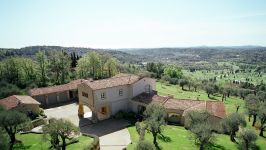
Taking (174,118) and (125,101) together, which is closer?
(174,118)

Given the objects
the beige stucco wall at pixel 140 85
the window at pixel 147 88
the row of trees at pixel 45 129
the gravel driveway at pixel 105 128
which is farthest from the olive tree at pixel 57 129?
the window at pixel 147 88

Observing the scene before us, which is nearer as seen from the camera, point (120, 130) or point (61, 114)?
point (120, 130)

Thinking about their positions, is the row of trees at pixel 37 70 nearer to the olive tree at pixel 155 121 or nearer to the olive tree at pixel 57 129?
the olive tree at pixel 155 121

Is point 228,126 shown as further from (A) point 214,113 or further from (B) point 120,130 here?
(B) point 120,130

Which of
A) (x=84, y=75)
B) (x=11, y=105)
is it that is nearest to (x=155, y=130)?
(x=11, y=105)

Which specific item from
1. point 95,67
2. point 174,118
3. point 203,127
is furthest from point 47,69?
point 203,127

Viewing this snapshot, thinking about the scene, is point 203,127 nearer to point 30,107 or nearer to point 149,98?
point 149,98

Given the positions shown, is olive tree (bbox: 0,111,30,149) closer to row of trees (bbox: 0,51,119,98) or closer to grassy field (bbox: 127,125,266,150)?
grassy field (bbox: 127,125,266,150)
